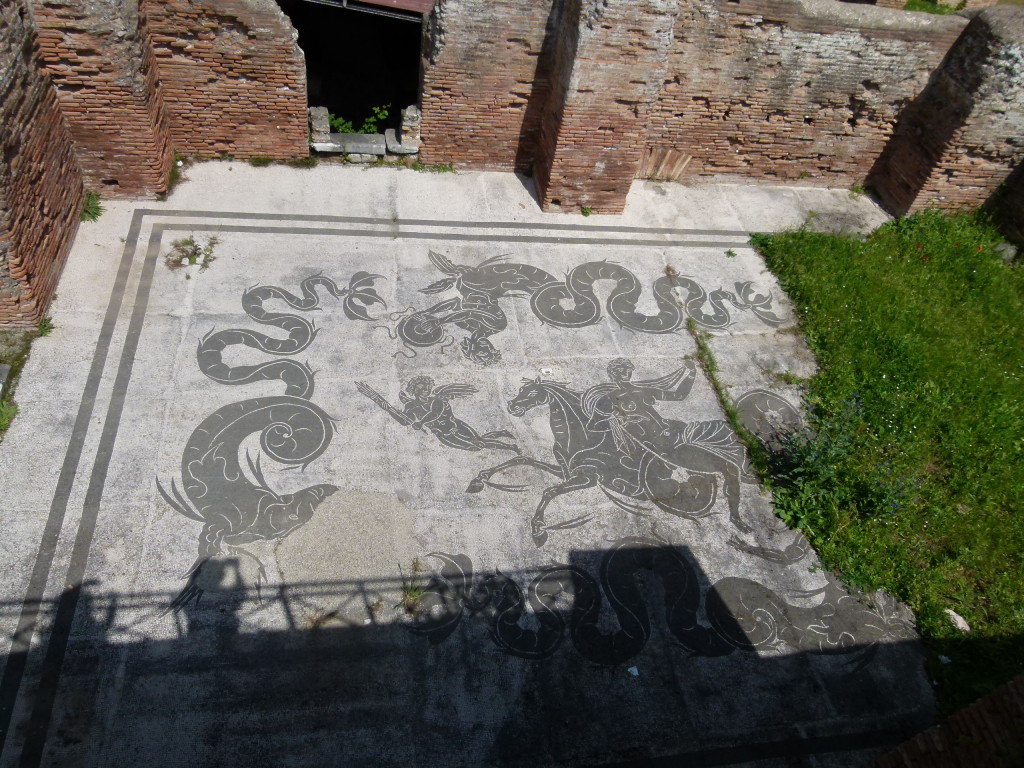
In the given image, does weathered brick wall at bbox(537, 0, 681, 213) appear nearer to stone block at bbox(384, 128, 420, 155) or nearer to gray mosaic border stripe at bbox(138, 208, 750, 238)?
gray mosaic border stripe at bbox(138, 208, 750, 238)

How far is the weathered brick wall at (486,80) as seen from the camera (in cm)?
677

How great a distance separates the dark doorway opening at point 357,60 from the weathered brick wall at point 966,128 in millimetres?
6585

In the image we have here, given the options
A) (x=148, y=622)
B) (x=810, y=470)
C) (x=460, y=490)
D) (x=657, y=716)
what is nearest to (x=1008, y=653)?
(x=810, y=470)

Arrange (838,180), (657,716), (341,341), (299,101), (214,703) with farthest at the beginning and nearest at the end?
1. (838,180)
2. (299,101)
3. (341,341)
4. (657,716)
5. (214,703)

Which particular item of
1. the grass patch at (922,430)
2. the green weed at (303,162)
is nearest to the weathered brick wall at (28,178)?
the green weed at (303,162)

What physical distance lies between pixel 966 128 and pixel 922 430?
12.4ft

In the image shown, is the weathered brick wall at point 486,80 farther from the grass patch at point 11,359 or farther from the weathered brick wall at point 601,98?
the grass patch at point 11,359

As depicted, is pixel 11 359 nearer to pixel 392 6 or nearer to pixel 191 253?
pixel 191 253

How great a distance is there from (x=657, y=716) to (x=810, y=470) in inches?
95.9

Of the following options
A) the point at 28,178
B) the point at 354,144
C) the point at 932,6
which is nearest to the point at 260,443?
the point at 28,178

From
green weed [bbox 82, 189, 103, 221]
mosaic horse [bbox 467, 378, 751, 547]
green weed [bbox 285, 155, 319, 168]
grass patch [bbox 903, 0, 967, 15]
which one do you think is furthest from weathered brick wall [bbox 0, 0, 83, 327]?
grass patch [bbox 903, 0, 967, 15]

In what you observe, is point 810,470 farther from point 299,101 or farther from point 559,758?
point 299,101

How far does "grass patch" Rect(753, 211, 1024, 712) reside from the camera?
5402 mm

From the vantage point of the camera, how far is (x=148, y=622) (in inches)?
175
